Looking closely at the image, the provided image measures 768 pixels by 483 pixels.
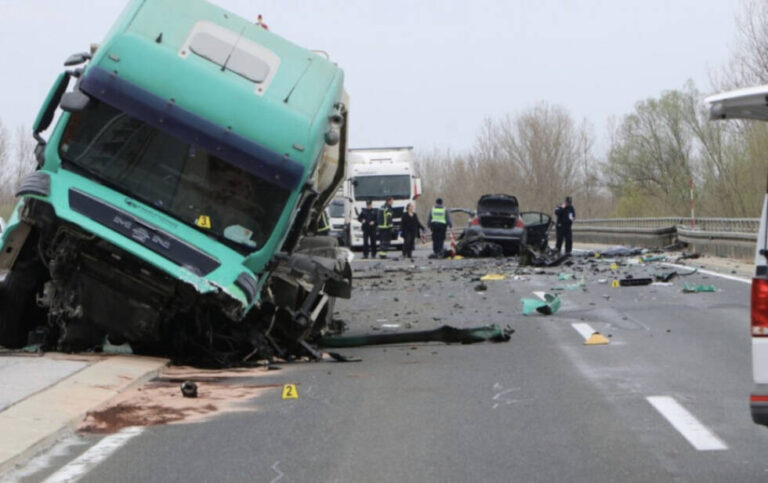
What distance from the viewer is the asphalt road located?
261 inches

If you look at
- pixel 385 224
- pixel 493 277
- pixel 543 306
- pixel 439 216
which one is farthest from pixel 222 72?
pixel 385 224

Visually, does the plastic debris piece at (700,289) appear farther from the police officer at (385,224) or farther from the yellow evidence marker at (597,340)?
the police officer at (385,224)

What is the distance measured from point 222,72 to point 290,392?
3120mm

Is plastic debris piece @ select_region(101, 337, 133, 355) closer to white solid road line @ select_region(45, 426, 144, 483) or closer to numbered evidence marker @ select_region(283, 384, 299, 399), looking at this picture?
numbered evidence marker @ select_region(283, 384, 299, 399)

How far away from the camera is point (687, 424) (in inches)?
310

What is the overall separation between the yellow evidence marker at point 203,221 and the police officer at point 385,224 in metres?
26.1

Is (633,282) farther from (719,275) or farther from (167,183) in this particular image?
(167,183)

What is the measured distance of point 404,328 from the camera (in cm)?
1496

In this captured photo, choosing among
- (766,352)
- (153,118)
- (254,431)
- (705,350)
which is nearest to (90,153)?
(153,118)

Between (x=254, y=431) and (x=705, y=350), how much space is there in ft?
18.8

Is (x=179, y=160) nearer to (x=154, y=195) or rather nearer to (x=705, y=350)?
(x=154, y=195)

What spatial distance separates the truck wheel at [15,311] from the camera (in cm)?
1127

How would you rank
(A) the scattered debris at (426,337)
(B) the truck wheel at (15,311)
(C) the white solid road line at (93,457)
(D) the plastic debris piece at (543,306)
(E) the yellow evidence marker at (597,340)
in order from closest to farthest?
(C) the white solid road line at (93,457) → (B) the truck wheel at (15,311) → (E) the yellow evidence marker at (597,340) → (A) the scattered debris at (426,337) → (D) the plastic debris piece at (543,306)

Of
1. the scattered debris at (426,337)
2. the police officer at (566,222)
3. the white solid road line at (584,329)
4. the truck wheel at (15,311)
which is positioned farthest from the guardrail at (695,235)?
the truck wheel at (15,311)
